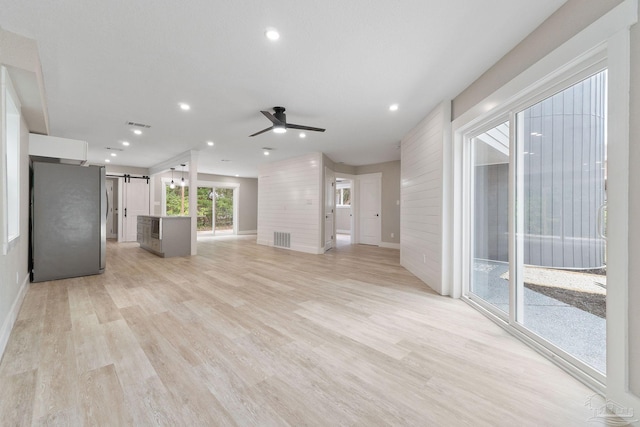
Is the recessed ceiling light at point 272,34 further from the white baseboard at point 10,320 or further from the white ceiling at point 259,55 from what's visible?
the white baseboard at point 10,320

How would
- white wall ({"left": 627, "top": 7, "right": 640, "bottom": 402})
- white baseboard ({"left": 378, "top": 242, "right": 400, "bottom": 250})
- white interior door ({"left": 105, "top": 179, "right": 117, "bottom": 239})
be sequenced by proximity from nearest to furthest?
white wall ({"left": 627, "top": 7, "right": 640, "bottom": 402}) → white baseboard ({"left": 378, "top": 242, "right": 400, "bottom": 250}) → white interior door ({"left": 105, "top": 179, "right": 117, "bottom": 239})

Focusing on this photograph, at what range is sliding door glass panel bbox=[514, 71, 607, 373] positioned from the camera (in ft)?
5.89

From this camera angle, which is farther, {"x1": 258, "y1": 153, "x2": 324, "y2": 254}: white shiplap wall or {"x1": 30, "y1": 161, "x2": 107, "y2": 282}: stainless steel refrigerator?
{"x1": 258, "y1": 153, "x2": 324, "y2": 254}: white shiplap wall

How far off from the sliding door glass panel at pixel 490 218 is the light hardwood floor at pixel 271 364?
0.35 metres

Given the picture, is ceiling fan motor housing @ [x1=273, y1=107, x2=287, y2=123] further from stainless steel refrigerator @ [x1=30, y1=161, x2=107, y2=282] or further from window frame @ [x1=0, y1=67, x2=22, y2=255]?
stainless steel refrigerator @ [x1=30, y1=161, x2=107, y2=282]

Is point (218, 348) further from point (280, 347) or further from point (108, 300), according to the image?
point (108, 300)

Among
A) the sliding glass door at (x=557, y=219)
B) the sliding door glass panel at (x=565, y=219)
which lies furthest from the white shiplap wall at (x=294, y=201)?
the sliding door glass panel at (x=565, y=219)

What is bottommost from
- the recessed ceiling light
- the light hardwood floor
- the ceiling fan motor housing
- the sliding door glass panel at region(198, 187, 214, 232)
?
the light hardwood floor

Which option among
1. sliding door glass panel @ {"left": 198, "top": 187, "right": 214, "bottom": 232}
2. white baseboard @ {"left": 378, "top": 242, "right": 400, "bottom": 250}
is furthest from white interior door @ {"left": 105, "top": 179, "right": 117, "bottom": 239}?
white baseboard @ {"left": 378, "top": 242, "right": 400, "bottom": 250}

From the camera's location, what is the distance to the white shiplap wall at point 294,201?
6.96m

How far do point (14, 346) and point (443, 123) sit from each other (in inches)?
192

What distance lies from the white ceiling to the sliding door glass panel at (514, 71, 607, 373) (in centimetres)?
75

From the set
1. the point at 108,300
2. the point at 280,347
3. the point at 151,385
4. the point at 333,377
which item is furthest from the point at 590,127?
the point at 108,300

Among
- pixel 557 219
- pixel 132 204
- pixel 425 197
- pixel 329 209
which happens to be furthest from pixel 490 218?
pixel 132 204
